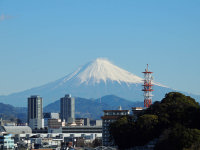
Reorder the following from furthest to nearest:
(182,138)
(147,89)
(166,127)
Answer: (147,89) < (166,127) < (182,138)

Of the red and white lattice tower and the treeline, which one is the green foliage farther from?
the red and white lattice tower

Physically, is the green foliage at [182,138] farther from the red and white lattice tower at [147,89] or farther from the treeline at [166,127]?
the red and white lattice tower at [147,89]

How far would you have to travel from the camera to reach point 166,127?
3046 inches

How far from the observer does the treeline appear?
6781cm

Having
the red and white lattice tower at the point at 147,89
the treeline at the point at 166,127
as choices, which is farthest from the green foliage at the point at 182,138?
the red and white lattice tower at the point at 147,89

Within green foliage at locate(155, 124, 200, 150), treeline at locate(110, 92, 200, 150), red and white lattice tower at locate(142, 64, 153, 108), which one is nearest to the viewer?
green foliage at locate(155, 124, 200, 150)

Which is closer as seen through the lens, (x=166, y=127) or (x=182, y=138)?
(x=182, y=138)

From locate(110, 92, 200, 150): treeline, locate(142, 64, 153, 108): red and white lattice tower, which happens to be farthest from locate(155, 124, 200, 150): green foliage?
locate(142, 64, 153, 108): red and white lattice tower

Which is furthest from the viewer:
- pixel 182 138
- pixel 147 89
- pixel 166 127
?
pixel 147 89

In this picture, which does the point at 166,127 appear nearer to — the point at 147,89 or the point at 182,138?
the point at 182,138

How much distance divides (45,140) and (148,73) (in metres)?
27.7

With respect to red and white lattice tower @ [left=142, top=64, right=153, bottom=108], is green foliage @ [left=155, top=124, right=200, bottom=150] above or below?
below

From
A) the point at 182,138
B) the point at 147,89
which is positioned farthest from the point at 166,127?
the point at 147,89

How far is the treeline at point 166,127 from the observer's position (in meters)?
67.8
